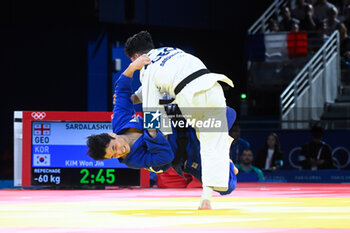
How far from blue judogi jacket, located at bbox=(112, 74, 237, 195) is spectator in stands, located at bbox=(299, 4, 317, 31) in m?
9.66

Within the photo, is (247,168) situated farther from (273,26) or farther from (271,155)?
(273,26)

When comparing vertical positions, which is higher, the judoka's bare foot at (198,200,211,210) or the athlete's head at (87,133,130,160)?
the athlete's head at (87,133,130,160)

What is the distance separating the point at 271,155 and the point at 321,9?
17.0 ft

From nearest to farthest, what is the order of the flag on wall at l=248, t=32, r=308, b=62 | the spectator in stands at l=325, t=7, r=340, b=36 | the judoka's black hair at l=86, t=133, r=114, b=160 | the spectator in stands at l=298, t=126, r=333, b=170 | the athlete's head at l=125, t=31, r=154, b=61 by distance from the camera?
the judoka's black hair at l=86, t=133, r=114, b=160
the athlete's head at l=125, t=31, r=154, b=61
the spectator in stands at l=298, t=126, r=333, b=170
the flag on wall at l=248, t=32, r=308, b=62
the spectator in stands at l=325, t=7, r=340, b=36

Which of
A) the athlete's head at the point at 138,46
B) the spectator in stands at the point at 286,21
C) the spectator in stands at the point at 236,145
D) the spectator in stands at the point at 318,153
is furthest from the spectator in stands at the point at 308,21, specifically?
the athlete's head at the point at 138,46

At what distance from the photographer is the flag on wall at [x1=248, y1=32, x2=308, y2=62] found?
13.8 m

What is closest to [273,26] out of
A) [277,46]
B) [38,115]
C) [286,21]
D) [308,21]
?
[286,21]

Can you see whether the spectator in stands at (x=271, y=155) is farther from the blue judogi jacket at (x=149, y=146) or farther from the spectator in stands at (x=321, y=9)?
the blue judogi jacket at (x=149, y=146)

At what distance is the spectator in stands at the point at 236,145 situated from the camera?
33.6 feet

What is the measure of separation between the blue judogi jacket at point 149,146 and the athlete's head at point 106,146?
0.14 meters
